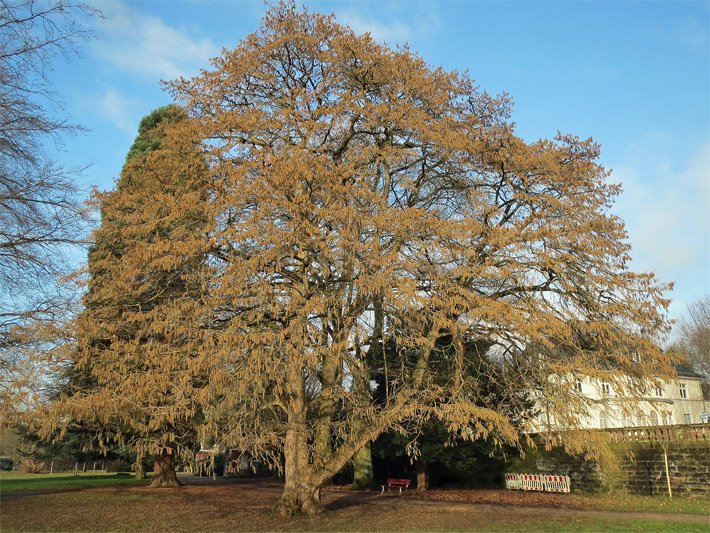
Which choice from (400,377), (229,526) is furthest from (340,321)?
(229,526)

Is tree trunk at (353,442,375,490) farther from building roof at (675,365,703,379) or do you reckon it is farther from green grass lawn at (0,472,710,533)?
building roof at (675,365,703,379)

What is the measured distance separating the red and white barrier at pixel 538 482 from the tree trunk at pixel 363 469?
5490 mm

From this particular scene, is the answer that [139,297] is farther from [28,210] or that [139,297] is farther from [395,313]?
[395,313]

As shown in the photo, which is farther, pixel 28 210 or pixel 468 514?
pixel 468 514

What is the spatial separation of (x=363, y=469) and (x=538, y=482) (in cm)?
653

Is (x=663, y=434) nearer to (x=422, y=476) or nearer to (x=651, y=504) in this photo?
(x=651, y=504)

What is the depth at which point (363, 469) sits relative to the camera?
2167cm

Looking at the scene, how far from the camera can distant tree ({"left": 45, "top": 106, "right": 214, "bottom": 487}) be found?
1115 cm

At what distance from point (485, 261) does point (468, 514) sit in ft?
20.0

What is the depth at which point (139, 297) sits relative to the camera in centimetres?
1338

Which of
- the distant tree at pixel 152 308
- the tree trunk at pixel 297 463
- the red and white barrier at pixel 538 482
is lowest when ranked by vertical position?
the red and white barrier at pixel 538 482

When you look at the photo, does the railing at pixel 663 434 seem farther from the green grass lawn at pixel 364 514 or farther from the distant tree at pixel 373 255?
the distant tree at pixel 373 255

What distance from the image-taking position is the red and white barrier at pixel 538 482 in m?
20.1

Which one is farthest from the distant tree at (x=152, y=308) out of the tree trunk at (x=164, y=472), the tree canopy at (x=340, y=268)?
the tree trunk at (x=164, y=472)
